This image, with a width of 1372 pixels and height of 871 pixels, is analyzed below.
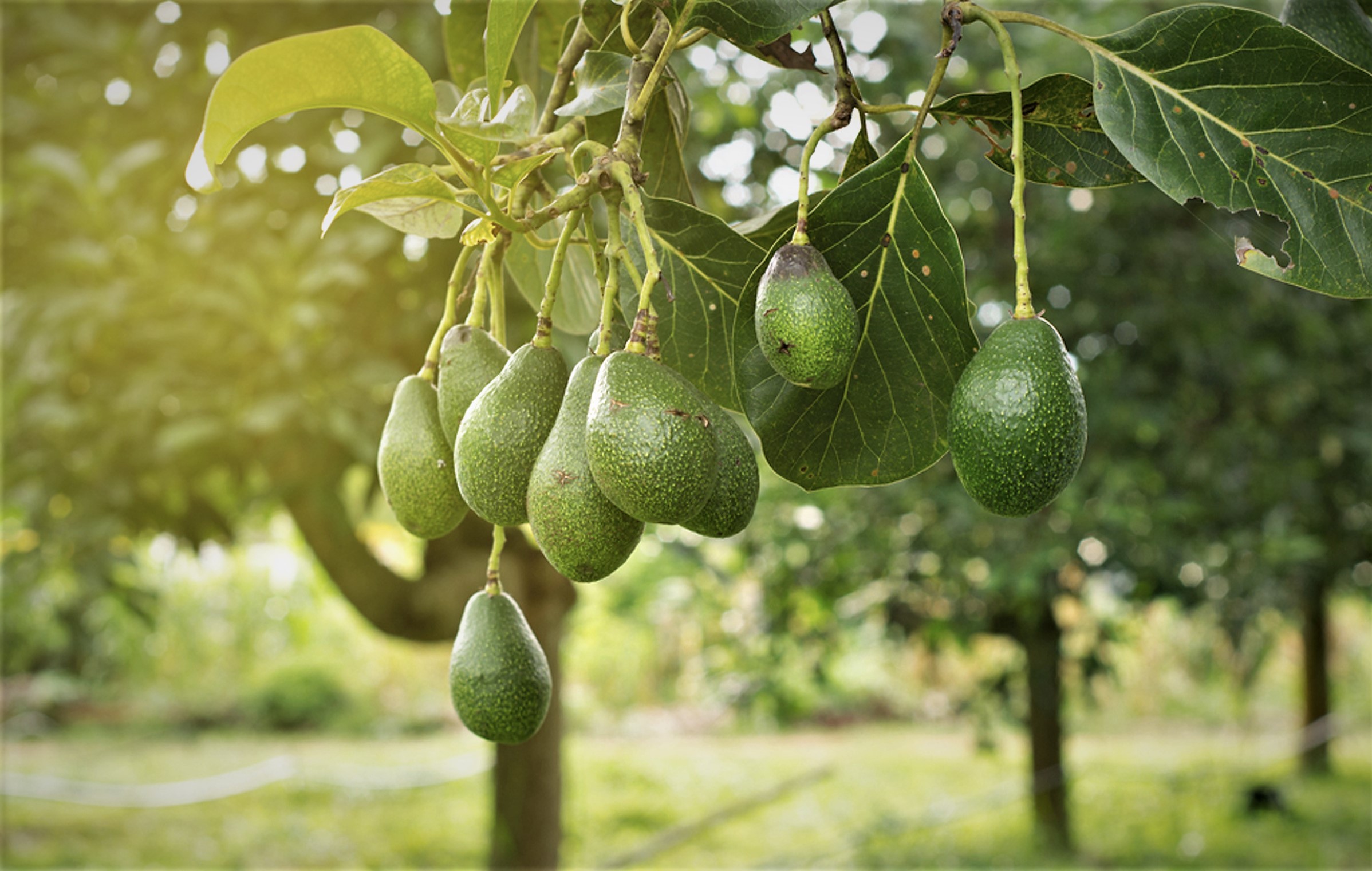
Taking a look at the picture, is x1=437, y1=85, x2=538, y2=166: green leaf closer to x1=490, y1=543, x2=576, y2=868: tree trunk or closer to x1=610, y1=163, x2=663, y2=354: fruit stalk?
x1=610, y1=163, x2=663, y2=354: fruit stalk

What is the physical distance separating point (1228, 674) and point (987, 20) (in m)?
9.10

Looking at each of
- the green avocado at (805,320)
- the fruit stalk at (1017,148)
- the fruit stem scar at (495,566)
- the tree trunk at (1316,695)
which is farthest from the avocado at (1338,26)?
the tree trunk at (1316,695)

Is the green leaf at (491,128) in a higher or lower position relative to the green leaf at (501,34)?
lower

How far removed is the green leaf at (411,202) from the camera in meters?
0.62

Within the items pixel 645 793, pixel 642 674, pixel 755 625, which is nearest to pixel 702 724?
pixel 642 674

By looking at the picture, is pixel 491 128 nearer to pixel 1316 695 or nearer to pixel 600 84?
pixel 600 84

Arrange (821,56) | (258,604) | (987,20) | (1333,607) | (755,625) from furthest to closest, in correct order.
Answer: (258,604), (1333,607), (755,625), (821,56), (987,20)

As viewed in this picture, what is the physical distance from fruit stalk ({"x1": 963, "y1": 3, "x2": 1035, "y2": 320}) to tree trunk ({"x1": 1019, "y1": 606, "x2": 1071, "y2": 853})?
470 cm

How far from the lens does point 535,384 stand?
2.32 ft

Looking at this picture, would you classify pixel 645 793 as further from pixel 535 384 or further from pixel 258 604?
pixel 535 384

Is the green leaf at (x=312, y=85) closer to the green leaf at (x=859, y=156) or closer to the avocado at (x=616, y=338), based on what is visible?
the avocado at (x=616, y=338)

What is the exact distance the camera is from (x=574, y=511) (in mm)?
641

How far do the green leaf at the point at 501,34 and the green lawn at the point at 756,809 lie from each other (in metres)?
5.65

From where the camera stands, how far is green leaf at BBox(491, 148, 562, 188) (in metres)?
0.65
